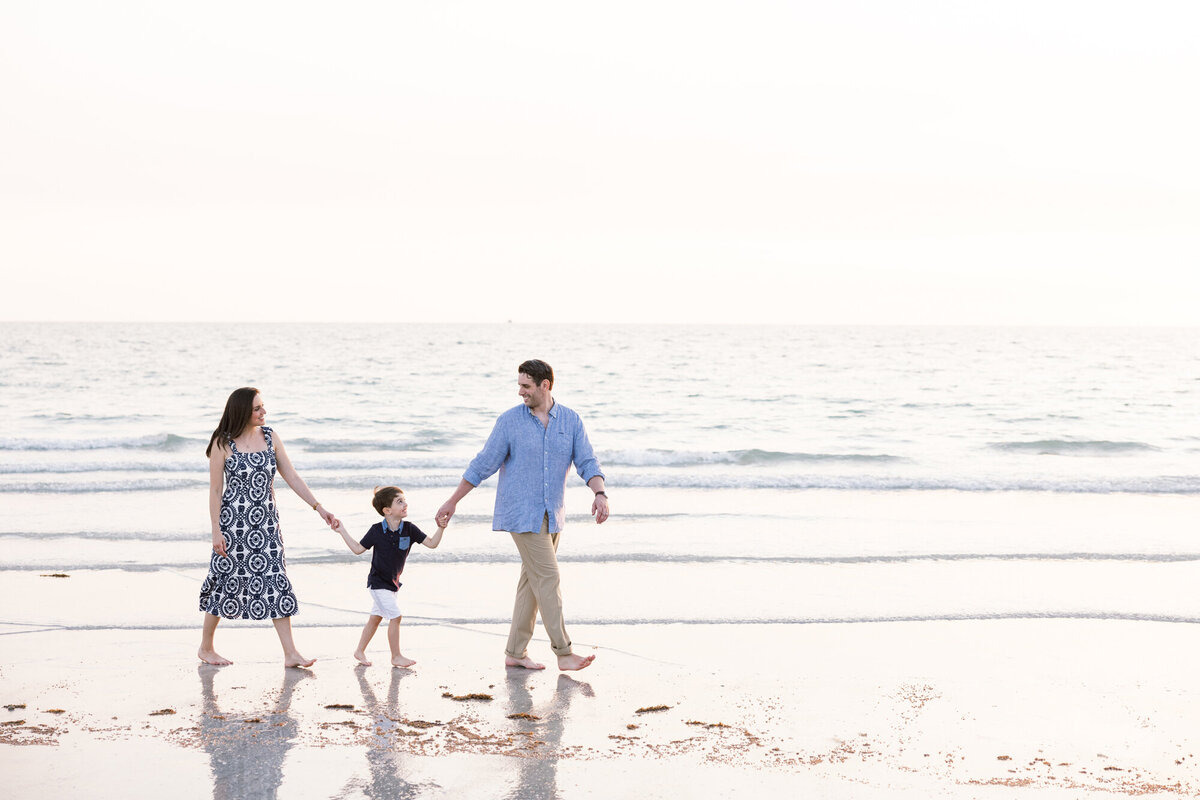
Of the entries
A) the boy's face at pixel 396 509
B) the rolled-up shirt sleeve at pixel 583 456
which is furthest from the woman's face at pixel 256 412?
the rolled-up shirt sleeve at pixel 583 456

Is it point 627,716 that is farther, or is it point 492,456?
point 492,456

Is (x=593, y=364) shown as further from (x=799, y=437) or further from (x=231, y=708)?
(x=231, y=708)

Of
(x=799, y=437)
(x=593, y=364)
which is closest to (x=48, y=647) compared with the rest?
(x=799, y=437)

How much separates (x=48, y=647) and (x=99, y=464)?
41.8ft

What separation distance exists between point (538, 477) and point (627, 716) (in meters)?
1.39

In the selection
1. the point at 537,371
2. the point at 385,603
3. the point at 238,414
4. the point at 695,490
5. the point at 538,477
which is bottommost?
the point at 695,490

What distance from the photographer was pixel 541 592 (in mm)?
5770

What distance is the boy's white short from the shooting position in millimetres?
5867

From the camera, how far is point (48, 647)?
625 cm

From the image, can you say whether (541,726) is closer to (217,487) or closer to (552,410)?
(552,410)

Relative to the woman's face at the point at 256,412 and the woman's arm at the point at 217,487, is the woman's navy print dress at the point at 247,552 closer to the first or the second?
the woman's arm at the point at 217,487

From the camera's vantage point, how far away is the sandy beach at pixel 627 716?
13.8ft

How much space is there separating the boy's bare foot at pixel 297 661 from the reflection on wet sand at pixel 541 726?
3.76 ft

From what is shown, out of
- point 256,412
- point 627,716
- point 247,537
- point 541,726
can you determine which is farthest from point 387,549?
point 627,716
